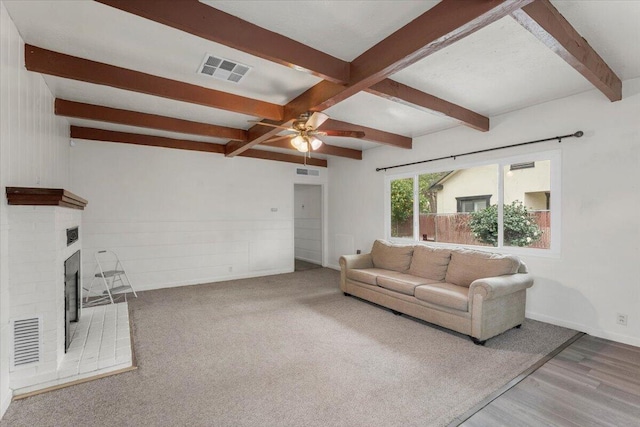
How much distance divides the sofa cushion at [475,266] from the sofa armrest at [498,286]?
0.39ft

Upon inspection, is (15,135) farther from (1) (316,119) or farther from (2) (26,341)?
(1) (316,119)

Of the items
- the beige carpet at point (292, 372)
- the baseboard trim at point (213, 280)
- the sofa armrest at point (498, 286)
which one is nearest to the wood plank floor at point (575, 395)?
the beige carpet at point (292, 372)

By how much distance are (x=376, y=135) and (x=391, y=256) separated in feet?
6.55

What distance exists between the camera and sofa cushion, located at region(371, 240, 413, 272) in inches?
184

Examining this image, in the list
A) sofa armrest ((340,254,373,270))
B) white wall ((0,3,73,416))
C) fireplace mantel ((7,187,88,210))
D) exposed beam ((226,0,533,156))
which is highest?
exposed beam ((226,0,533,156))

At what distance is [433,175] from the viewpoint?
17.5 ft

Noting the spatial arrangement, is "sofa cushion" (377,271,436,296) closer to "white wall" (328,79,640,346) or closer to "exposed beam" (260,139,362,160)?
"white wall" (328,79,640,346)

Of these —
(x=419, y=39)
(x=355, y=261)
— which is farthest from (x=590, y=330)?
(x=419, y=39)

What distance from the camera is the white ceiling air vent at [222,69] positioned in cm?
274

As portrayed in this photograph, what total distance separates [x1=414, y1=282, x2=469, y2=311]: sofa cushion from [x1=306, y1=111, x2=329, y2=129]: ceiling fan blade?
2.30 m

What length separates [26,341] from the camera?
2.36 metres

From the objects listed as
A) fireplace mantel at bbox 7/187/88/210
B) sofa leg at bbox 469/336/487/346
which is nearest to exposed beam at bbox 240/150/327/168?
fireplace mantel at bbox 7/187/88/210

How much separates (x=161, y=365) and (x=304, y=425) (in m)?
1.54

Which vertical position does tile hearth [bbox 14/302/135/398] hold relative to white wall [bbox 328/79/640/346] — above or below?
below
